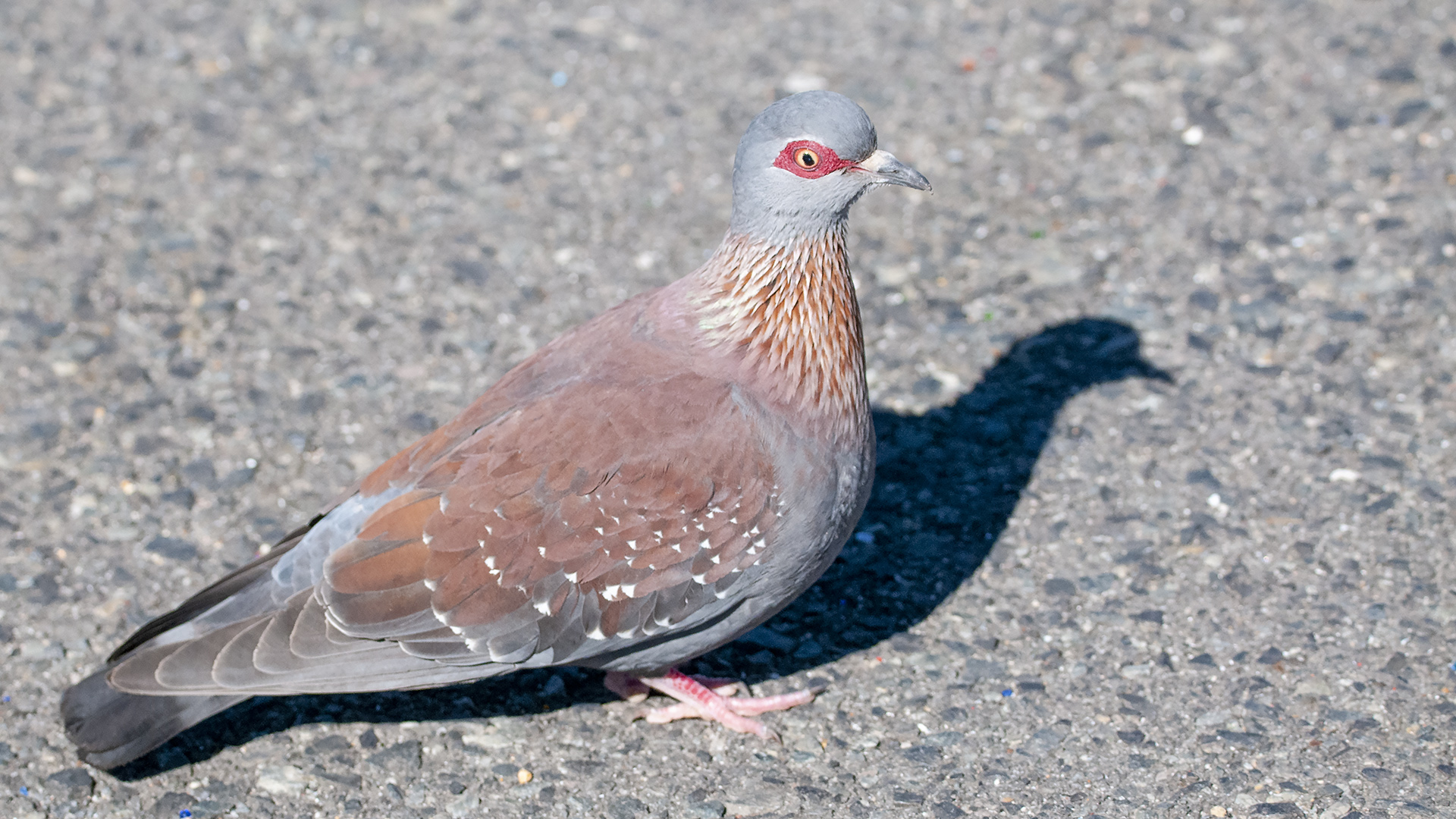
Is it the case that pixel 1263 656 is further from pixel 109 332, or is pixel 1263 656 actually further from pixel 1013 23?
pixel 109 332

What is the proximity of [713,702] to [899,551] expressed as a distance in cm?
97

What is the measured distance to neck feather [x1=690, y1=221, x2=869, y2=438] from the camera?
3861 mm

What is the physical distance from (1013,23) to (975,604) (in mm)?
3832

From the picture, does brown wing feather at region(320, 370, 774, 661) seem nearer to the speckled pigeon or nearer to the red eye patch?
the speckled pigeon

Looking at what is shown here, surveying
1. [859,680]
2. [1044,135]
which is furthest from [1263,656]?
[1044,135]

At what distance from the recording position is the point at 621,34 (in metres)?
7.23

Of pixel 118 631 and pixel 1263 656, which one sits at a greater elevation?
pixel 118 631

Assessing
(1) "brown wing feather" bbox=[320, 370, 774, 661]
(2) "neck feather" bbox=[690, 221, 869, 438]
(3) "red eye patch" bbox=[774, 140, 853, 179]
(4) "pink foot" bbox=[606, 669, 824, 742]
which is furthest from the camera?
(4) "pink foot" bbox=[606, 669, 824, 742]

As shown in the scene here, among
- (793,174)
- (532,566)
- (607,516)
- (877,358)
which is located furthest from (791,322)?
(877,358)

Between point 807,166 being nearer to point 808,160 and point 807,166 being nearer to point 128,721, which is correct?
point 808,160

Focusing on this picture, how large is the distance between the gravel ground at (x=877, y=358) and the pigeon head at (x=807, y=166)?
137 cm

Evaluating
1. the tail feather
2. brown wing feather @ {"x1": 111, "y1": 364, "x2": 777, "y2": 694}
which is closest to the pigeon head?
brown wing feather @ {"x1": 111, "y1": 364, "x2": 777, "y2": 694}

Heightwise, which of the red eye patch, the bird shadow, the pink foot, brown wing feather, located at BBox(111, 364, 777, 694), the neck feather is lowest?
the pink foot

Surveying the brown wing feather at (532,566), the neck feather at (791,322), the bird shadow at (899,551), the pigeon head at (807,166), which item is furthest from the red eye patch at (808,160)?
the bird shadow at (899,551)
